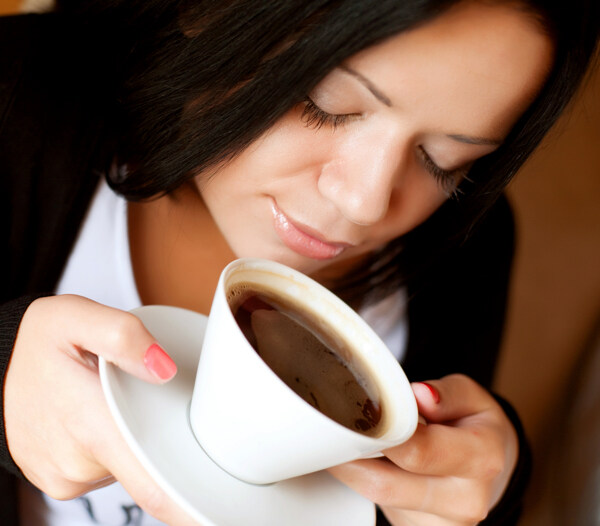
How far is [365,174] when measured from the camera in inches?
29.6

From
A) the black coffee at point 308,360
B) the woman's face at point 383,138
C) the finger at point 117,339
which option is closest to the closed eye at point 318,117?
the woman's face at point 383,138

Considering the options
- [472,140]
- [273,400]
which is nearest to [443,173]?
[472,140]

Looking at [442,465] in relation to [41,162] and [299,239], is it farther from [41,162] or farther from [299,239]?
[41,162]

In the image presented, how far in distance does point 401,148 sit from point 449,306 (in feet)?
2.12

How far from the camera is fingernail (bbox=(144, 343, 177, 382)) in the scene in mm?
605

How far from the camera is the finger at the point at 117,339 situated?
1.95 ft

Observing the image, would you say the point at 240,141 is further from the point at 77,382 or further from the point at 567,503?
the point at 567,503

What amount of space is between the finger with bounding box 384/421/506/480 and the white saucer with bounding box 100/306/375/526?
0.28 feet

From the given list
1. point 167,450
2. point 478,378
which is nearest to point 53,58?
point 167,450

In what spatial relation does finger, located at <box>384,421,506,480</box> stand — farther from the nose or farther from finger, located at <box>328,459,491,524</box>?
the nose

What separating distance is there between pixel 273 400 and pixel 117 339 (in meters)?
0.16

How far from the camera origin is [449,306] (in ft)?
4.31

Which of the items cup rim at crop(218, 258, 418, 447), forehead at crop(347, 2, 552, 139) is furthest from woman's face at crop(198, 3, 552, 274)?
cup rim at crop(218, 258, 418, 447)

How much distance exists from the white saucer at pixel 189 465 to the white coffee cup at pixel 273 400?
22 mm
